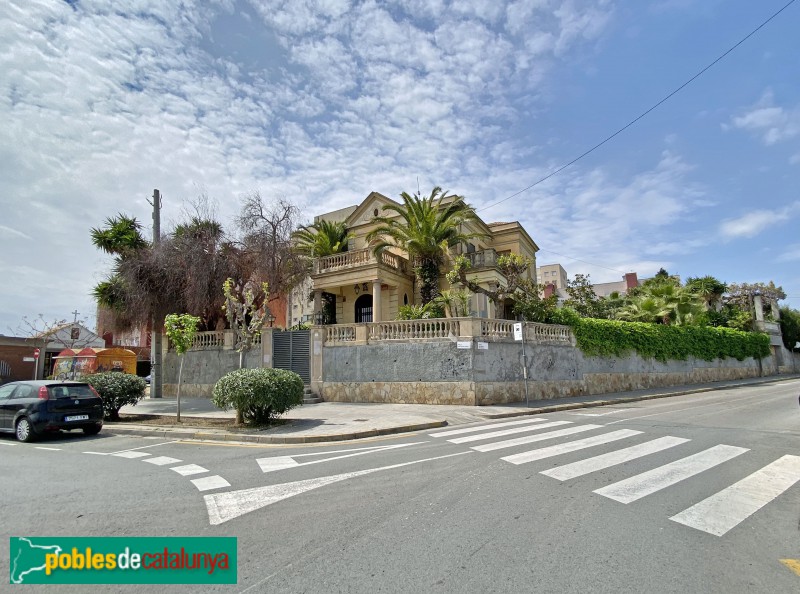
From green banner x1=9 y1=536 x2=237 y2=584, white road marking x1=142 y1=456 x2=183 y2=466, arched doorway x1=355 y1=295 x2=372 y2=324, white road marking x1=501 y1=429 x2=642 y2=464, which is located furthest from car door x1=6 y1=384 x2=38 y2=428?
arched doorway x1=355 y1=295 x2=372 y2=324

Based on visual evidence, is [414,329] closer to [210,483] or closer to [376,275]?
[376,275]

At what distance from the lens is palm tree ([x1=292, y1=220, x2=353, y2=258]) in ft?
90.9

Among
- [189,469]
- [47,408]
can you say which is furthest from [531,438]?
[47,408]

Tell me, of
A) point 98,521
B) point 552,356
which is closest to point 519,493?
point 98,521

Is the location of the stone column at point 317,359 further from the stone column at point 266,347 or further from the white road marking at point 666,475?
the white road marking at point 666,475

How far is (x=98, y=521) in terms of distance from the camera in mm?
4805

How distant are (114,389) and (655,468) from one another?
1428 cm

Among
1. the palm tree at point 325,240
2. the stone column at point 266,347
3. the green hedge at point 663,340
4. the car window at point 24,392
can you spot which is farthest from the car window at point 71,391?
the green hedge at point 663,340

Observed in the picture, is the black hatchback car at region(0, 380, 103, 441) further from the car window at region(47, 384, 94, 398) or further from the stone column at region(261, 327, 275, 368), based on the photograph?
the stone column at region(261, 327, 275, 368)

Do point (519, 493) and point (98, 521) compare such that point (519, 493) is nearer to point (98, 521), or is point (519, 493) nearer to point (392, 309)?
point (98, 521)

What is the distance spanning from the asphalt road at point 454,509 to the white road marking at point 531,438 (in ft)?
0.34

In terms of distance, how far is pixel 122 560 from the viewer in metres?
3.95

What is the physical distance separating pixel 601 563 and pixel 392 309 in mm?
22443

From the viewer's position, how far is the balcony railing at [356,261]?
24.4 m
